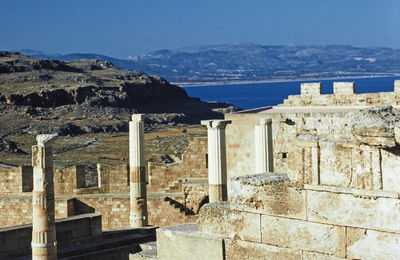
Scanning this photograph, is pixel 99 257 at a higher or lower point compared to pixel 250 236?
lower

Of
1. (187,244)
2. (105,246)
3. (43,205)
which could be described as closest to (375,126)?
(187,244)

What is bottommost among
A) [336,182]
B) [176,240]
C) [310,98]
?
[176,240]

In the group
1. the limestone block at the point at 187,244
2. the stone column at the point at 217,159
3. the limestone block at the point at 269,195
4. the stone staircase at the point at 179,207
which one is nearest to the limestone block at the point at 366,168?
the limestone block at the point at 269,195

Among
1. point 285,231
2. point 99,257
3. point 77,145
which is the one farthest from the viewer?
point 77,145

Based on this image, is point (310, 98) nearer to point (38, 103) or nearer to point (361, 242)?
point (361, 242)

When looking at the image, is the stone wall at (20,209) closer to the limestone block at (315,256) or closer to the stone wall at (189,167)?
the stone wall at (189,167)

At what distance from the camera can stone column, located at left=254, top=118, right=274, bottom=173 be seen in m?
18.9

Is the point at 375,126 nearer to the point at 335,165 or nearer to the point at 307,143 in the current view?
the point at 335,165

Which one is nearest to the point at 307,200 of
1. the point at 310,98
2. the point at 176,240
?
the point at 176,240

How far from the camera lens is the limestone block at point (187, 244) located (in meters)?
7.92

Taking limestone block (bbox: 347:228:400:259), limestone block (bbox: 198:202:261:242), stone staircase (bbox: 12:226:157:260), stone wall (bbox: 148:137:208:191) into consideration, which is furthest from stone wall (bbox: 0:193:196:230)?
limestone block (bbox: 347:228:400:259)

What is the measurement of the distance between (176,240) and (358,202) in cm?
191

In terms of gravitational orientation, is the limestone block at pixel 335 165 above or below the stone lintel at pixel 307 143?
below

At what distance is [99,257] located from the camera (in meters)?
18.2
